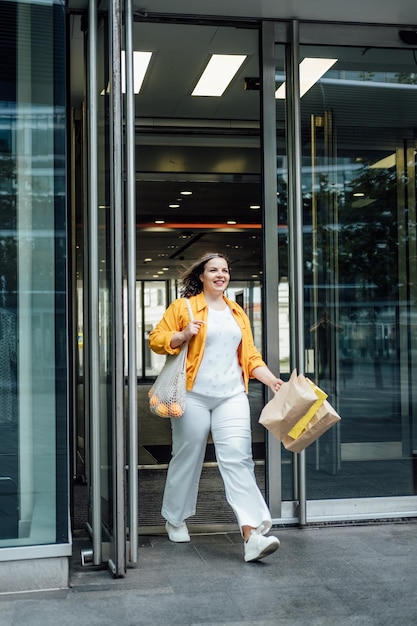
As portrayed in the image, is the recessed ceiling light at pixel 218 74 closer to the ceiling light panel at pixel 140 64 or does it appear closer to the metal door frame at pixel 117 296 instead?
the ceiling light panel at pixel 140 64

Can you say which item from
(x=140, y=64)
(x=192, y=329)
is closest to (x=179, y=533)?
(x=192, y=329)

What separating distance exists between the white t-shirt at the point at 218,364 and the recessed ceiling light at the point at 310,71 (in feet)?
6.17

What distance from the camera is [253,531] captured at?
5.20m

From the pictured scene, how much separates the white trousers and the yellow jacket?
0.61 ft

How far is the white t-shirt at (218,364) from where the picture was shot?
545 centimetres

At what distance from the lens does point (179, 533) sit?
18.5 feet

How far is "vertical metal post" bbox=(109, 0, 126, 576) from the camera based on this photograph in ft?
15.5

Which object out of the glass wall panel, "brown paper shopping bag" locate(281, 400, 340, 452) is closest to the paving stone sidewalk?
the glass wall panel

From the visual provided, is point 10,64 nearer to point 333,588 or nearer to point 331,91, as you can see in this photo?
point 331,91

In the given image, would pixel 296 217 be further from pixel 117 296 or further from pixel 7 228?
pixel 7 228

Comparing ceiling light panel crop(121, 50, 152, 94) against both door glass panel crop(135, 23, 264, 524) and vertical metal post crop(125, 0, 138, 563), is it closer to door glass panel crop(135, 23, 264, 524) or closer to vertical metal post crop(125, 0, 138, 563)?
door glass panel crop(135, 23, 264, 524)

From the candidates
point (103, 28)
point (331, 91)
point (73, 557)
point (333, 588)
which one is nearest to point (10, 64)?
point (103, 28)

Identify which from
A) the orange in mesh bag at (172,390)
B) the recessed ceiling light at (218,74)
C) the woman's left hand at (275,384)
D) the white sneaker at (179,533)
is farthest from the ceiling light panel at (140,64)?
the white sneaker at (179,533)

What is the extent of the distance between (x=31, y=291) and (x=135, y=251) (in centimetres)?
96
